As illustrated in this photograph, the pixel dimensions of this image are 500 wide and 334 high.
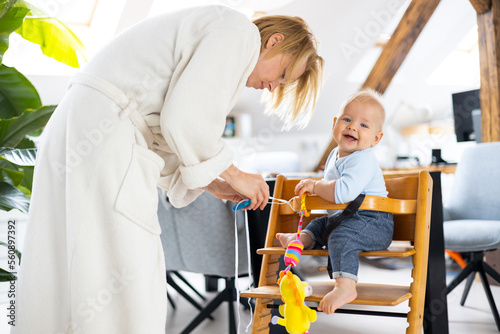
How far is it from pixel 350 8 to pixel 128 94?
4153mm

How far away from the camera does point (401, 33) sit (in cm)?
483

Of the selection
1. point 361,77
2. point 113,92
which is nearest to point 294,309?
point 113,92

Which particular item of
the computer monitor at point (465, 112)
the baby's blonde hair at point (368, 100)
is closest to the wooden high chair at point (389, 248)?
the baby's blonde hair at point (368, 100)

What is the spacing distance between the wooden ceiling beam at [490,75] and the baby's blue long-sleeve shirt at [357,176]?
2352 mm

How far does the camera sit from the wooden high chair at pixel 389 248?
1.44 metres

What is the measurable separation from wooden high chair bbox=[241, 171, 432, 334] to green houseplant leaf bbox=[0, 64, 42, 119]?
1090 millimetres

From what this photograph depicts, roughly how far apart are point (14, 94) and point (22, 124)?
226 millimetres

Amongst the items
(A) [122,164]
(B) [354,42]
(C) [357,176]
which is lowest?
(A) [122,164]

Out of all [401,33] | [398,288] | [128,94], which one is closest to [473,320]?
[398,288]

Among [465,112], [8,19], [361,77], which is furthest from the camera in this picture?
[361,77]

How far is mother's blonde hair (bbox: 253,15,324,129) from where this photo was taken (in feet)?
4.01

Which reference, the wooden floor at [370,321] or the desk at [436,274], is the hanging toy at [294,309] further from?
the wooden floor at [370,321]

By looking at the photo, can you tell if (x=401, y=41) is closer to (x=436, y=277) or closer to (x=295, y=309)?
(x=436, y=277)

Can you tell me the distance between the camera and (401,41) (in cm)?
486
